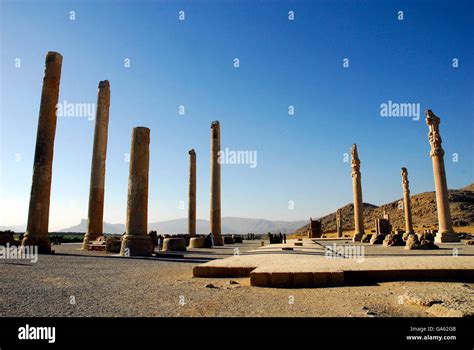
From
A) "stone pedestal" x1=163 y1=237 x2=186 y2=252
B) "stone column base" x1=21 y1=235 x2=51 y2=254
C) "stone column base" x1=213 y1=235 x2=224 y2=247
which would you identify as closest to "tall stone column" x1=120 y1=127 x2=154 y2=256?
"stone column base" x1=21 y1=235 x2=51 y2=254

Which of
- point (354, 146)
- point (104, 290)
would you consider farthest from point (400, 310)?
point (354, 146)

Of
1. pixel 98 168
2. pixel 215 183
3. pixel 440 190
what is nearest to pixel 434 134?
pixel 440 190

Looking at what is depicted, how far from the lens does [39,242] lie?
1556 centimetres

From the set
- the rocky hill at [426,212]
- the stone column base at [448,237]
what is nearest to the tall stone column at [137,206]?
the stone column base at [448,237]

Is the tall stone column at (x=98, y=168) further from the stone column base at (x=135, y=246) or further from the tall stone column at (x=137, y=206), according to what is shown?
the tall stone column at (x=137, y=206)

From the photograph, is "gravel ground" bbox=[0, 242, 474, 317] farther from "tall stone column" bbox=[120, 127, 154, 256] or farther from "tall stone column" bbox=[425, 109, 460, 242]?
"tall stone column" bbox=[425, 109, 460, 242]

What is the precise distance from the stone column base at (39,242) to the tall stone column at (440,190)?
1959 cm

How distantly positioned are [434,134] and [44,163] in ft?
69.4

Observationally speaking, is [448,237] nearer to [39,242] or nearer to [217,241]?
[217,241]

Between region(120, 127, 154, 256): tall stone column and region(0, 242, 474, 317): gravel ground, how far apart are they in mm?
6857

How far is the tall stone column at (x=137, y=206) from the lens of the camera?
1470 centimetres

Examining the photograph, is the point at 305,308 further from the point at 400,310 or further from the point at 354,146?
the point at 354,146

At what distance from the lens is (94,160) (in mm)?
19797
